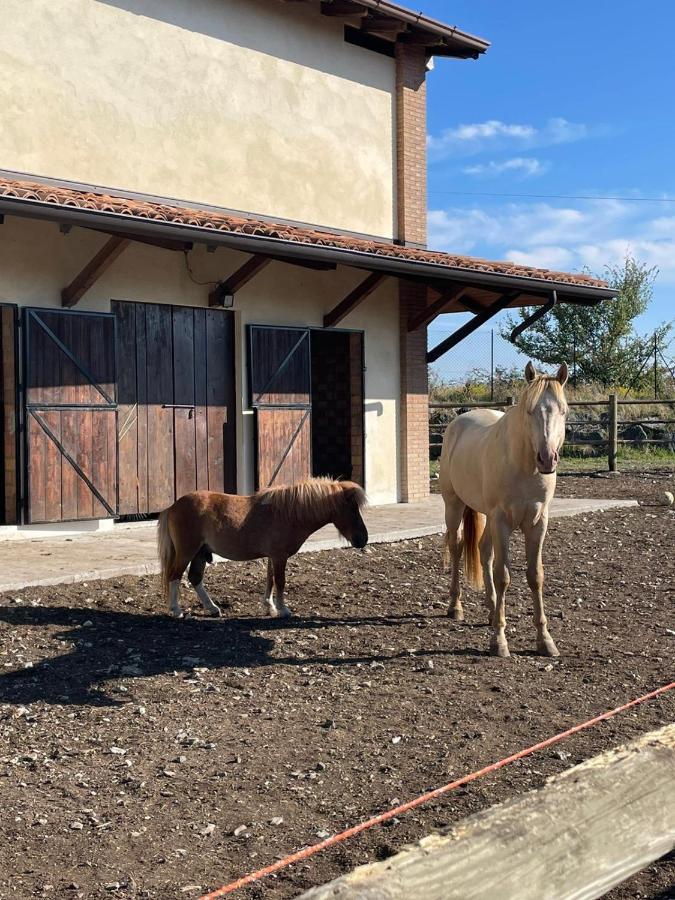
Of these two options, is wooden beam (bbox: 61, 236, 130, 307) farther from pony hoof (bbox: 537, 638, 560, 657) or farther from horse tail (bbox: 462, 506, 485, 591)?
pony hoof (bbox: 537, 638, 560, 657)

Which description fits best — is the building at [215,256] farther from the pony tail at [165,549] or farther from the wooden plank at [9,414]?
the pony tail at [165,549]

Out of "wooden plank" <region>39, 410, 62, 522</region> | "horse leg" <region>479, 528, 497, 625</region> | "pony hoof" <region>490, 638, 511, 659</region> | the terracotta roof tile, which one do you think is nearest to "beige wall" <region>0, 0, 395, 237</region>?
the terracotta roof tile

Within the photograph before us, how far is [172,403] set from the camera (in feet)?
35.6

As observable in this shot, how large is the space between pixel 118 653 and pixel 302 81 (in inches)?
340

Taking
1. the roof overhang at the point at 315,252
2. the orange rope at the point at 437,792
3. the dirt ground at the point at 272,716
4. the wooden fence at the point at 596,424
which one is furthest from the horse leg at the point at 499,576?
the wooden fence at the point at 596,424

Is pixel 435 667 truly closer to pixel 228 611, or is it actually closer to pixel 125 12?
pixel 228 611

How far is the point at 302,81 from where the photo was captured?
478 inches

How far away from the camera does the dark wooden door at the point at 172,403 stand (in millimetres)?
10461

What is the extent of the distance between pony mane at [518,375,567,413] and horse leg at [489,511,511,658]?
2.74 ft

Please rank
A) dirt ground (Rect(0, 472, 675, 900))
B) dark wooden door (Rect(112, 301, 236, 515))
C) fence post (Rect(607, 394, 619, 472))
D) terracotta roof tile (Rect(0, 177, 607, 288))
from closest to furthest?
dirt ground (Rect(0, 472, 675, 900)) < terracotta roof tile (Rect(0, 177, 607, 288)) < dark wooden door (Rect(112, 301, 236, 515)) < fence post (Rect(607, 394, 619, 472))

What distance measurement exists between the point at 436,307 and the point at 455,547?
6.00 meters

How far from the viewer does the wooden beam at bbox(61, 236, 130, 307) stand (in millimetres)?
9375

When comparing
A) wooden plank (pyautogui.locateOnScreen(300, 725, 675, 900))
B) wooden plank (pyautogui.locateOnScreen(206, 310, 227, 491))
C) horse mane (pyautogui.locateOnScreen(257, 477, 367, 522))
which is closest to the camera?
wooden plank (pyautogui.locateOnScreen(300, 725, 675, 900))

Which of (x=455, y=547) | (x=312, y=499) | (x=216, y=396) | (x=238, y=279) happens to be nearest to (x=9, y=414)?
(x=216, y=396)
